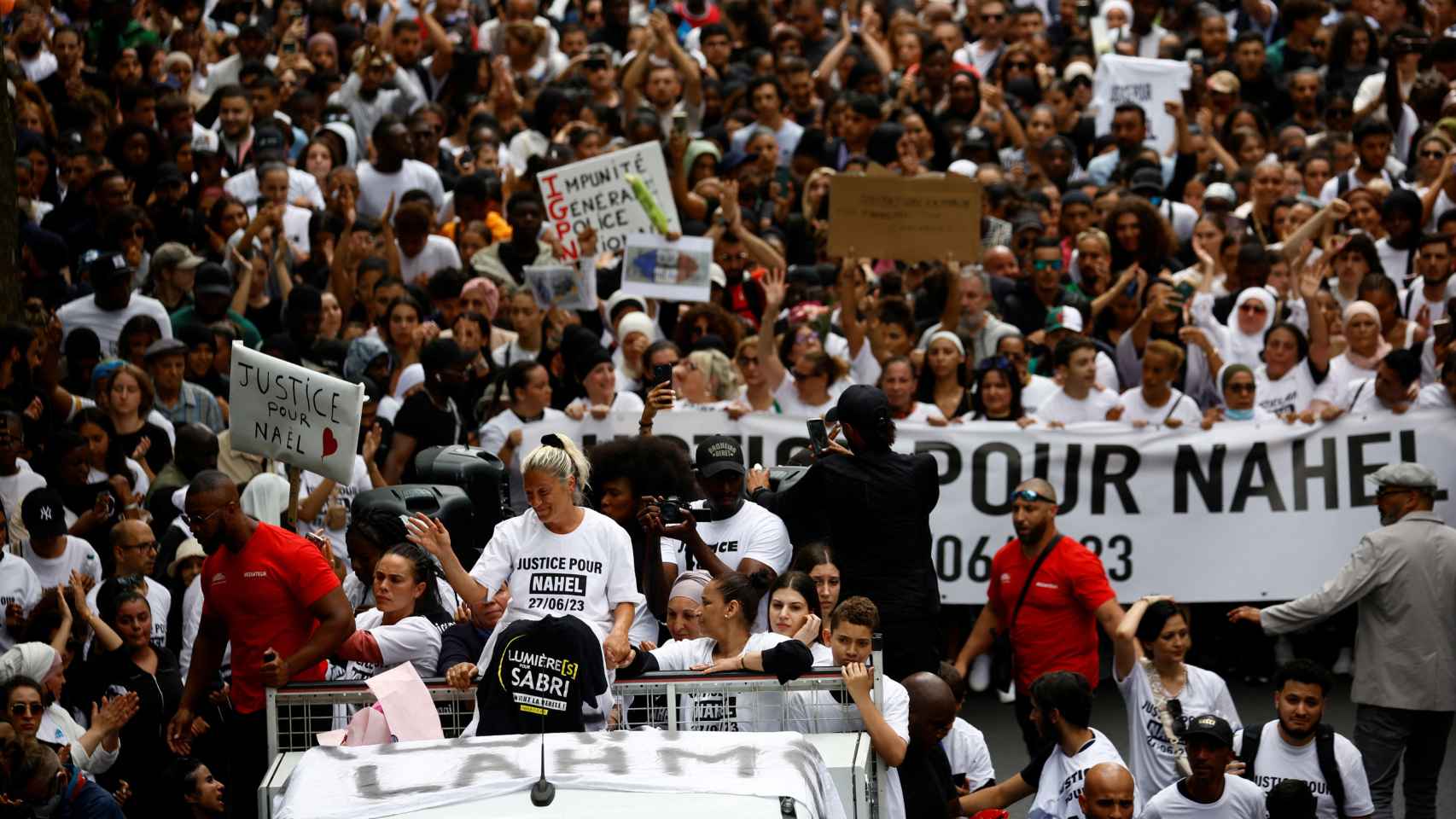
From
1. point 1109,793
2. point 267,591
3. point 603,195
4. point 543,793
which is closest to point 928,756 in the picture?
point 1109,793

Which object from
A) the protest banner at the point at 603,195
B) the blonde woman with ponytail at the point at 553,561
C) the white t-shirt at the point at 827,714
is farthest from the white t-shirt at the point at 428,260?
the white t-shirt at the point at 827,714

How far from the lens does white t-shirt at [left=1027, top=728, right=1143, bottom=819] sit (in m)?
9.71

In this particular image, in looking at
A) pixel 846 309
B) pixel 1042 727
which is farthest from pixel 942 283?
pixel 1042 727

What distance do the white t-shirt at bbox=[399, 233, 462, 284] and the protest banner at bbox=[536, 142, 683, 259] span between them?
0.99 m

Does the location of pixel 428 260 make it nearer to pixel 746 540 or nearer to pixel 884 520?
pixel 746 540

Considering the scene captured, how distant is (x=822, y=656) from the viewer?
9164 mm

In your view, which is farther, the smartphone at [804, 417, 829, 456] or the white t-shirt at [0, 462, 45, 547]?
the white t-shirt at [0, 462, 45, 547]

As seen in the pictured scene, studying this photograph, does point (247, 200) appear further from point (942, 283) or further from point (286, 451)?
point (286, 451)

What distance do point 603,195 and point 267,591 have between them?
704 cm

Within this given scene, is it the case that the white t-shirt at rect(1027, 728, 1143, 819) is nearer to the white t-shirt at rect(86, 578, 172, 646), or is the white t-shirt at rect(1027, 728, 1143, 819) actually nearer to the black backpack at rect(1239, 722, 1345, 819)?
the black backpack at rect(1239, 722, 1345, 819)

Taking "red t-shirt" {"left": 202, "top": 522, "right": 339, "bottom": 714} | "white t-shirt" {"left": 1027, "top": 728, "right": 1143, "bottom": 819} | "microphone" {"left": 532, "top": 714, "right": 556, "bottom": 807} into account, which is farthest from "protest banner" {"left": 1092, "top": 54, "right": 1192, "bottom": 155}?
"microphone" {"left": 532, "top": 714, "right": 556, "bottom": 807}

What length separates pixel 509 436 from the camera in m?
12.7

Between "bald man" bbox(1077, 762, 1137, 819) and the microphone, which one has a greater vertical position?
the microphone

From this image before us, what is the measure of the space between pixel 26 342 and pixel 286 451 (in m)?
3.84
